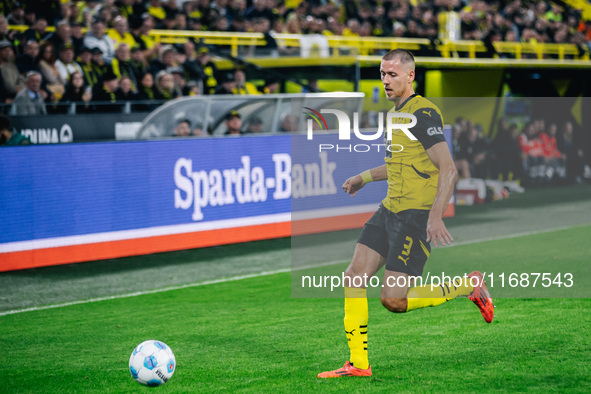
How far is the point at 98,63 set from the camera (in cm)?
1257

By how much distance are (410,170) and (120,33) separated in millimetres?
9609

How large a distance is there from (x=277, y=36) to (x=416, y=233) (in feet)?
39.0

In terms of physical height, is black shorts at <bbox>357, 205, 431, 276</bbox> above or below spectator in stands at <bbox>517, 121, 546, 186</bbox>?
above

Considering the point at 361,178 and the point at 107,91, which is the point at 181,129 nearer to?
the point at 107,91

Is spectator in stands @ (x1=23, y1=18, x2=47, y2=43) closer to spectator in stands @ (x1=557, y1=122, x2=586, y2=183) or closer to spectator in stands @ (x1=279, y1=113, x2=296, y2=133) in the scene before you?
spectator in stands @ (x1=279, y1=113, x2=296, y2=133)

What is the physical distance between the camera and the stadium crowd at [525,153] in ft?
52.9

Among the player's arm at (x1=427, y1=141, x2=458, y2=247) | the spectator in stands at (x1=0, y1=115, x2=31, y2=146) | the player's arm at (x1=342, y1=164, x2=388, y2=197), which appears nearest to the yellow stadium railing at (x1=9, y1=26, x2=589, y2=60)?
the spectator in stands at (x1=0, y1=115, x2=31, y2=146)

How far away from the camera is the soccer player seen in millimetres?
5160

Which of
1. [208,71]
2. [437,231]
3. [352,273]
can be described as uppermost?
[208,71]

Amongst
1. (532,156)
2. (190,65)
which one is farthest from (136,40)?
(532,156)

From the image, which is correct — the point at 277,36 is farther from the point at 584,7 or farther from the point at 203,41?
the point at 584,7

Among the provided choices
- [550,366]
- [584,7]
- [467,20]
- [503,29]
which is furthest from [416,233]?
[584,7]

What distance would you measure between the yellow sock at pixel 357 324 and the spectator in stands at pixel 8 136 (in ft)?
20.0

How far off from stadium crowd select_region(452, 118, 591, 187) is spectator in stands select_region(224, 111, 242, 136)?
17.0ft
